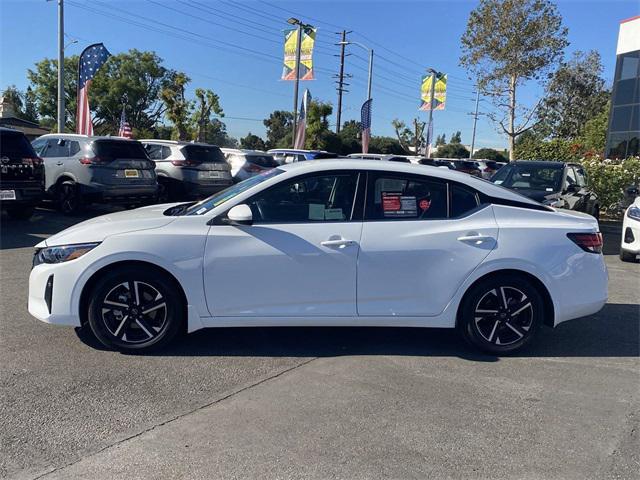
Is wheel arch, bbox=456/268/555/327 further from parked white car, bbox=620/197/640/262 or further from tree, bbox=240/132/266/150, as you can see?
tree, bbox=240/132/266/150

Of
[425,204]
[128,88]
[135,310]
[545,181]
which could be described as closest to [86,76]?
[545,181]

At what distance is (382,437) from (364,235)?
1.64 meters

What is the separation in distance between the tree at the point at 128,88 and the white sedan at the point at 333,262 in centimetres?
5306

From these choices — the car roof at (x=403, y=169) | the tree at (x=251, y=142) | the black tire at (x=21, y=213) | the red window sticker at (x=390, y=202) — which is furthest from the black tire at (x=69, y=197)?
the tree at (x=251, y=142)

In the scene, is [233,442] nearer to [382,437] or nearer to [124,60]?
[382,437]

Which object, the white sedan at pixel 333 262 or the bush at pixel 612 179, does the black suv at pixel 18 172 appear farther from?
the bush at pixel 612 179

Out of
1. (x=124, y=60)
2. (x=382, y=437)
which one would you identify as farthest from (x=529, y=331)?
(x=124, y=60)

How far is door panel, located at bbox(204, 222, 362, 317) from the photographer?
14.0 ft

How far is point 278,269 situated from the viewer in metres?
4.30

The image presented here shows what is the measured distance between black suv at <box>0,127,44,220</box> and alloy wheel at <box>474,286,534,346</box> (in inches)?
323

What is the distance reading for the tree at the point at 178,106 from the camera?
153ft

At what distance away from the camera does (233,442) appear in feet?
10.5

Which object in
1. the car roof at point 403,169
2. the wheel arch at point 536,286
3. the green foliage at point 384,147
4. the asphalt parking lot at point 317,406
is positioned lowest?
the asphalt parking lot at point 317,406

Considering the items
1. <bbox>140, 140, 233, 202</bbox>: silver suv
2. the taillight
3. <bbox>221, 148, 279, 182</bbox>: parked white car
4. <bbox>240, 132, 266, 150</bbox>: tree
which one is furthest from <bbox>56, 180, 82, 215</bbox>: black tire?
<bbox>240, 132, 266, 150</bbox>: tree
